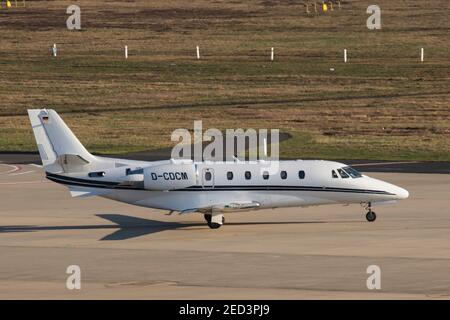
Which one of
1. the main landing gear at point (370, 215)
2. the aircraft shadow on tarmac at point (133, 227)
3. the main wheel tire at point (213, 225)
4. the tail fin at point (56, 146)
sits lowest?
the aircraft shadow on tarmac at point (133, 227)

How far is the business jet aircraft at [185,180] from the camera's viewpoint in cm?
4941

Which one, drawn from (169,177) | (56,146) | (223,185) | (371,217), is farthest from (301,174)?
(56,146)

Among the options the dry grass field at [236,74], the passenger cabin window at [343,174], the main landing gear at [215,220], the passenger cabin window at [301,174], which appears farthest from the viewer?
the dry grass field at [236,74]

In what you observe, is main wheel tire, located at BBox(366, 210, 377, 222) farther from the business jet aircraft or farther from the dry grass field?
the dry grass field

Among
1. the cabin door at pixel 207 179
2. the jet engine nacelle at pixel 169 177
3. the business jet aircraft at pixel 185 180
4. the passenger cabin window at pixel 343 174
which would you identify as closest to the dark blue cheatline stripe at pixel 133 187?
the business jet aircraft at pixel 185 180

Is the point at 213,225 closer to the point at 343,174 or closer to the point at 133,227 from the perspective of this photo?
the point at 133,227

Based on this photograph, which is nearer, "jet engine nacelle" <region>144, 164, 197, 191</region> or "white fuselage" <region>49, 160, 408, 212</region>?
Result: "jet engine nacelle" <region>144, 164, 197, 191</region>

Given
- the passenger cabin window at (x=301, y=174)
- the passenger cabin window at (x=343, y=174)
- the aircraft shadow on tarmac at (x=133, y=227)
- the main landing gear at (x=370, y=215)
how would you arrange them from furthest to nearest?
the main landing gear at (x=370, y=215) < the aircraft shadow on tarmac at (x=133, y=227) < the passenger cabin window at (x=343, y=174) < the passenger cabin window at (x=301, y=174)

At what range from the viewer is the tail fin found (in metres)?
49.4

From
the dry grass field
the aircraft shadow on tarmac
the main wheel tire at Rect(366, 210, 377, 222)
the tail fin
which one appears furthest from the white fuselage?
the dry grass field

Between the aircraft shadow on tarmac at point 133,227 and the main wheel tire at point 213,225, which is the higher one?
the main wheel tire at point 213,225

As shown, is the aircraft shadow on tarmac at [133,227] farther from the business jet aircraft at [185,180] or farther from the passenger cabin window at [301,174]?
the passenger cabin window at [301,174]

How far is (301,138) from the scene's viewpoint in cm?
8588

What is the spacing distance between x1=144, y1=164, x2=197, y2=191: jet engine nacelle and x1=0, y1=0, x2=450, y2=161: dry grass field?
2855 cm
